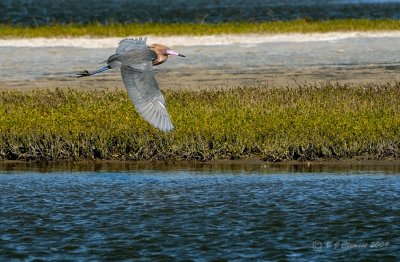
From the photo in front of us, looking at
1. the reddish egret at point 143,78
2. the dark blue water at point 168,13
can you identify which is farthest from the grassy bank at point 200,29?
the reddish egret at point 143,78

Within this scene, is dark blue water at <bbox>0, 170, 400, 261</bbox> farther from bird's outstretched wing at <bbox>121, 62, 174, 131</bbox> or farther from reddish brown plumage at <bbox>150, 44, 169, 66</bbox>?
reddish brown plumage at <bbox>150, 44, 169, 66</bbox>

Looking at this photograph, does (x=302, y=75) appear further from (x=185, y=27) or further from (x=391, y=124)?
(x=185, y=27)

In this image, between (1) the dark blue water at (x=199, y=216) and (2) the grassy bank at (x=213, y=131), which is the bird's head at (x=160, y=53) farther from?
(2) the grassy bank at (x=213, y=131)

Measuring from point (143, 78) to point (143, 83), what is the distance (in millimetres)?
84

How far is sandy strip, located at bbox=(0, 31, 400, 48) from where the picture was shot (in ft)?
98.0

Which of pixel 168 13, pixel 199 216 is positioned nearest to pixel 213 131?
pixel 199 216

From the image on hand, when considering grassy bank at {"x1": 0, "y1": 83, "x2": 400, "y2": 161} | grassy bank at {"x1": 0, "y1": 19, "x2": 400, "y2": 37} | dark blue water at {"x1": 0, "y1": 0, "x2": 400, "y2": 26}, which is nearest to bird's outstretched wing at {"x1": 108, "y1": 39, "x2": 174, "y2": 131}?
grassy bank at {"x1": 0, "y1": 83, "x2": 400, "y2": 161}

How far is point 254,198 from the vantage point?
12.4 metres

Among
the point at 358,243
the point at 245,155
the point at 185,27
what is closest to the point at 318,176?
the point at 245,155

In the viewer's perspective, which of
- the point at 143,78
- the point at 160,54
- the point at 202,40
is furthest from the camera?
the point at 202,40

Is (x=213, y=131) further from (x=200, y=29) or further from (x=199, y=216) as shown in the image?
(x=200, y=29)

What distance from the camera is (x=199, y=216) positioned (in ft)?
37.9

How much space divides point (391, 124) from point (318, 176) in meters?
1.96

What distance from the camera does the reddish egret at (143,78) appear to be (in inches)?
457
